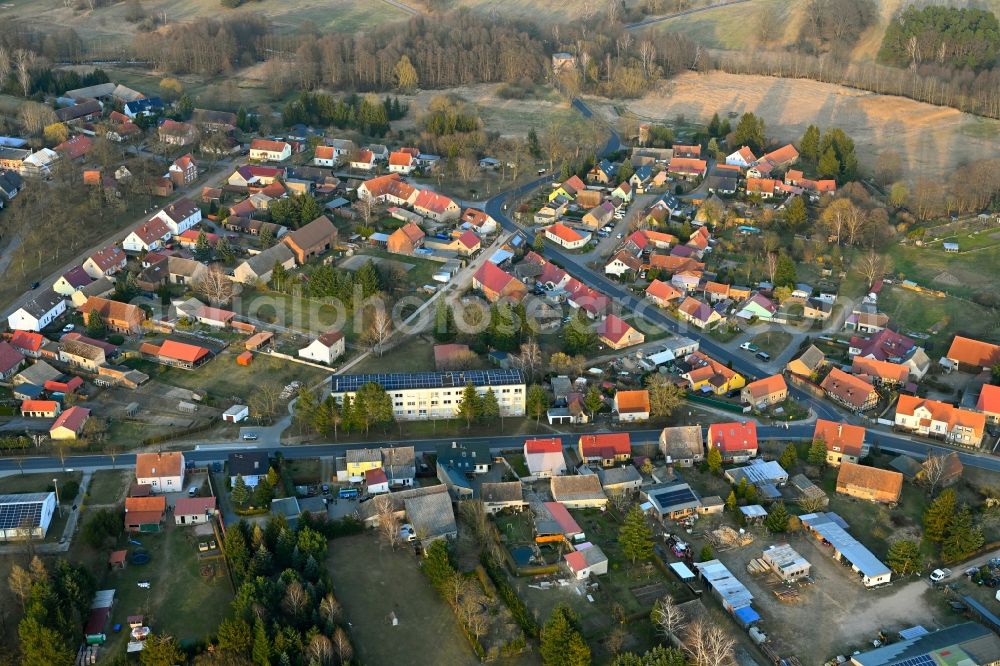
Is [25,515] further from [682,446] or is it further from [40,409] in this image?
[682,446]

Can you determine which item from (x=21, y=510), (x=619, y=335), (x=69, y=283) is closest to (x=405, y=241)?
(x=619, y=335)

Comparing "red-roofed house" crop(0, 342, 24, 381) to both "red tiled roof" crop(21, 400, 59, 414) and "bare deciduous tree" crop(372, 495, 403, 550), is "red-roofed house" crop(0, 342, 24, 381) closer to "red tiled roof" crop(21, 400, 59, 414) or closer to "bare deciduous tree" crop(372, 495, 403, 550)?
"red tiled roof" crop(21, 400, 59, 414)

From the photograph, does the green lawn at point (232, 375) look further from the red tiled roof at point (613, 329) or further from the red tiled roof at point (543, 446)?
the red tiled roof at point (613, 329)

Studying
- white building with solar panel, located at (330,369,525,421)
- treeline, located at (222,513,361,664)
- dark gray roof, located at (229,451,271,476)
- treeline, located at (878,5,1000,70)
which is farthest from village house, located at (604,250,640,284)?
treeline, located at (878,5,1000,70)

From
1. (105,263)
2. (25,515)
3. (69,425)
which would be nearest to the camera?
(25,515)

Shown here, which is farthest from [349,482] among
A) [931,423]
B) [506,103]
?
[506,103]
